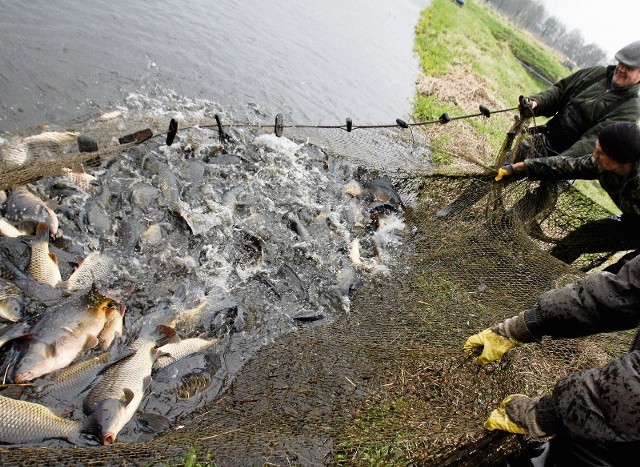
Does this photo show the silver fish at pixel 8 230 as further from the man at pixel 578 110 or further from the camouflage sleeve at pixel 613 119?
the camouflage sleeve at pixel 613 119

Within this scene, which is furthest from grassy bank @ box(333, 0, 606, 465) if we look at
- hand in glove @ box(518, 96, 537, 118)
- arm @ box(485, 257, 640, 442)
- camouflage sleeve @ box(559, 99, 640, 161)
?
camouflage sleeve @ box(559, 99, 640, 161)

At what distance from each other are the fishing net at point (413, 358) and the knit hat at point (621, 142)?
4.36ft

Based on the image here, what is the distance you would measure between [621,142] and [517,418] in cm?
259

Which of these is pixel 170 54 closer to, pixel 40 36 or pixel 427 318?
pixel 40 36

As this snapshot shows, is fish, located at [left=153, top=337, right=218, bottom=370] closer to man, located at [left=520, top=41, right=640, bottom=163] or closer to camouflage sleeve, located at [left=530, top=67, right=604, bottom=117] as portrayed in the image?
man, located at [left=520, top=41, right=640, bottom=163]

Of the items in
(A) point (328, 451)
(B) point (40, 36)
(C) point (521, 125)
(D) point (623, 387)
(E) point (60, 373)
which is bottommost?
(B) point (40, 36)

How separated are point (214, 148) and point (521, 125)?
4.32m

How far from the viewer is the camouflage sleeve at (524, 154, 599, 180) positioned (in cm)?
461

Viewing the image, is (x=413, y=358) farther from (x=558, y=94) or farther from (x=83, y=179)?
(x=558, y=94)

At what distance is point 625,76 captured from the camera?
15.8 feet

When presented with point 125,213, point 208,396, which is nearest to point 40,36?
point 125,213

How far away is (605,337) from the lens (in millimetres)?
4004

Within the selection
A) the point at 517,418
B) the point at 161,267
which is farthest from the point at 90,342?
the point at 517,418

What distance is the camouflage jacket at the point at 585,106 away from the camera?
493 cm
